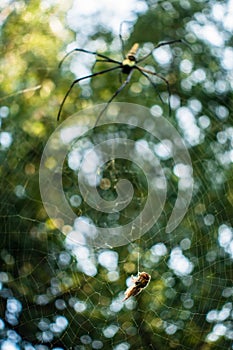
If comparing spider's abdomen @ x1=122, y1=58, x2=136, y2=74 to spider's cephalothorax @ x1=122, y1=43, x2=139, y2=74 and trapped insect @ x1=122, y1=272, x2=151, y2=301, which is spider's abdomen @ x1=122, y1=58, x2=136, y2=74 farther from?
trapped insect @ x1=122, y1=272, x2=151, y2=301

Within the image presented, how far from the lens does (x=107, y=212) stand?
4.23 metres

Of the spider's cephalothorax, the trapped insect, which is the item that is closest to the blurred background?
the spider's cephalothorax

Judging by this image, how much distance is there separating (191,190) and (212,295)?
47.7 inches

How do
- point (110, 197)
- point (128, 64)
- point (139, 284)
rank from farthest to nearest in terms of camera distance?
point (110, 197) → point (128, 64) → point (139, 284)

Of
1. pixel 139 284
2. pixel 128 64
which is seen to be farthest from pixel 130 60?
pixel 139 284

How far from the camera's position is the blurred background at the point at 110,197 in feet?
12.8

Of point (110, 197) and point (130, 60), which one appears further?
point (110, 197)

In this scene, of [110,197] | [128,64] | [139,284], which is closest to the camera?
[139,284]

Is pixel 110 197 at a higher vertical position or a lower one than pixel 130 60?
lower

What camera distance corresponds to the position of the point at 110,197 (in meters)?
4.27

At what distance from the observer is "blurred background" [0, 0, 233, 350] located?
12.8 ft

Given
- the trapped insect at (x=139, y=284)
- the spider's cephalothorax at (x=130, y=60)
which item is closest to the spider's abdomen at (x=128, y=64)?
the spider's cephalothorax at (x=130, y=60)

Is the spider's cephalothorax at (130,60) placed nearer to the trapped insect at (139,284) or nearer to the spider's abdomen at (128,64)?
the spider's abdomen at (128,64)

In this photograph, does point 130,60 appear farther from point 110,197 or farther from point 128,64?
point 110,197
